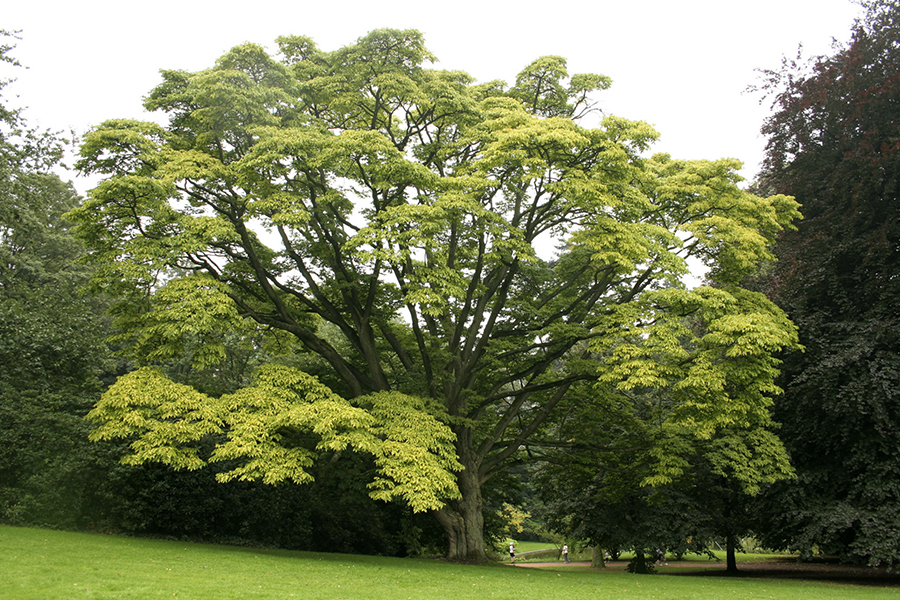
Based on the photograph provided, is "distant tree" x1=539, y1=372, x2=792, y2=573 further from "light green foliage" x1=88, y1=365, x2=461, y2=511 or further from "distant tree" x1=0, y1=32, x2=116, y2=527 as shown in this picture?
"distant tree" x1=0, y1=32, x2=116, y2=527

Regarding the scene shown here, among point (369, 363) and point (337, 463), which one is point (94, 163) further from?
point (337, 463)

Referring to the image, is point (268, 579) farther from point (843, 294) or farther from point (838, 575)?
point (838, 575)

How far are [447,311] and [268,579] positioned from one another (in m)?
8.66

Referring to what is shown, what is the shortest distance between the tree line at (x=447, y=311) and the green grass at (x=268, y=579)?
60.7 inches

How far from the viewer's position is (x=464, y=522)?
1567cm

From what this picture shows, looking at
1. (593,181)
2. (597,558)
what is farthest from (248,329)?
(597,558)

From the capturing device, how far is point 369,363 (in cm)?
1581

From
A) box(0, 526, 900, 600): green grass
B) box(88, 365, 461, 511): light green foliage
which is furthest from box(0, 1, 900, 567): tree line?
box(0, 526, 900, 600): green grass

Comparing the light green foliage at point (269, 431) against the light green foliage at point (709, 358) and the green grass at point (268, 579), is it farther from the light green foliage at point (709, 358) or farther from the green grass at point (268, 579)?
the light green foliage at point (709, 358)

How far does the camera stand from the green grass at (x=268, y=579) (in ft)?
27.4

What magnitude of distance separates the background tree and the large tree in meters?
2.24

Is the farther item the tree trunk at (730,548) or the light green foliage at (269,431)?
the tree trunk at (730,548)

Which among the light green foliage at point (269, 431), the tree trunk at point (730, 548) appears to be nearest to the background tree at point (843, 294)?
the tree trunk at point (730, 548)

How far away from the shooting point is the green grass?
8344 millimetres
